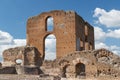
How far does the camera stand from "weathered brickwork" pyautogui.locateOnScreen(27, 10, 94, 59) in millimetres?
27766

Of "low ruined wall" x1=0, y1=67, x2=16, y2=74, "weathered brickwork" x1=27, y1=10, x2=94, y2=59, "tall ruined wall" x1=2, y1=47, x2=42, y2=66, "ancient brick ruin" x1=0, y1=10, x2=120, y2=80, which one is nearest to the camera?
"low ruined wall" x1=0, y1=67, x2=16, y2=74

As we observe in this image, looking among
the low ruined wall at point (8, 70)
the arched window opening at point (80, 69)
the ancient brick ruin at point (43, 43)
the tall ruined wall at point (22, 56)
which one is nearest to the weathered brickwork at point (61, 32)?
the ancient brick ruin at point (43, 43)

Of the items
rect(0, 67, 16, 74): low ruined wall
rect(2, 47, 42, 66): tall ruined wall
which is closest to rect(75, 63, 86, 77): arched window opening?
rect(0, 67, 16, 74): low ruined wall

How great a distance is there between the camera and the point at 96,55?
16.0 metres

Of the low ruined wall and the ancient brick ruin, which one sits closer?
the low ruined wall

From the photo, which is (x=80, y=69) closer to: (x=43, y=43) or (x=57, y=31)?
(x=57, y=31)

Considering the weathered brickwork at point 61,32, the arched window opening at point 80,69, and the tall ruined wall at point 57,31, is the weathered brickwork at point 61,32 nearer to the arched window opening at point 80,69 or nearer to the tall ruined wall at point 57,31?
the tall ruined wall at point 57,31

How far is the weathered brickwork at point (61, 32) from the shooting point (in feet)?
91.1

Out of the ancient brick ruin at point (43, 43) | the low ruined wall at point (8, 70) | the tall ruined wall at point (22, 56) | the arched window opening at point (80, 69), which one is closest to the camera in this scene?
the arched window opening at point (80, 69)

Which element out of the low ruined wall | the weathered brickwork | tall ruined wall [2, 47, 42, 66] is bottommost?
the low ruined wall

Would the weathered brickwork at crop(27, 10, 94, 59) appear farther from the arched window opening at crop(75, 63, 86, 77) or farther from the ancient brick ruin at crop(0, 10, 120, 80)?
the arched window opening at crop(75, 63, 86, 77)

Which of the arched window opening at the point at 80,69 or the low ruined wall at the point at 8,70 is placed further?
the low ruined wall at the point at 8,70

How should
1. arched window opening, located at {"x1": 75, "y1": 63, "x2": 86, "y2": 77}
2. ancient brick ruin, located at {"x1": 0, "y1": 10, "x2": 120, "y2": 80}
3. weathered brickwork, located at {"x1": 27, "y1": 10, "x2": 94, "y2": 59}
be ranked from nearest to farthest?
arched window opening, located at {"x1": 75, "y1": 63, "x2": 86, "y2": 77}
ancient brick ruin, located at {"x1": 0, "y1": 10, "x2": 120, "y2": 80}
weathered brickwork, located at {"x1": 27, "y1": 10, "x2": 94, "y2": 59}

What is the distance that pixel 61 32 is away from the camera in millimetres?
28344
